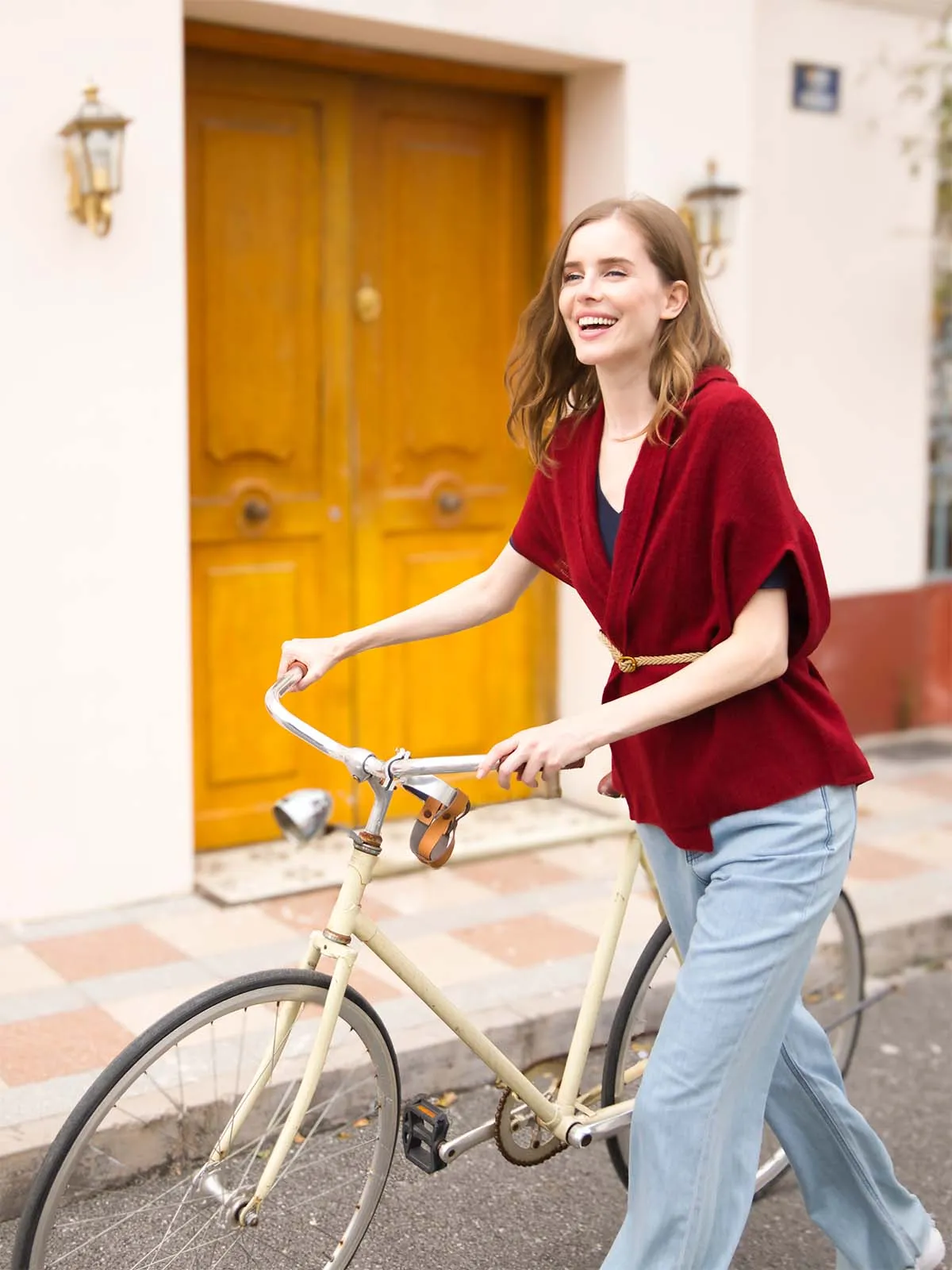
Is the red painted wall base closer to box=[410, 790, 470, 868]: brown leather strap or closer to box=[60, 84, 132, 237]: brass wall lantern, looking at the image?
box=[60, 84, 132, 237]: brass wall lantern

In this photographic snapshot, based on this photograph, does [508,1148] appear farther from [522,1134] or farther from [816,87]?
[816,87]

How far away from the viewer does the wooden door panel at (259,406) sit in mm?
5398

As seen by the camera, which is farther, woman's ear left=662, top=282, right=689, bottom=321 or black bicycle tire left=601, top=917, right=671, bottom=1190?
black bicycle tire left=601, top=917, right=671, bottom=1190

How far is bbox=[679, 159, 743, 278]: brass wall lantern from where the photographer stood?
591 centimetres

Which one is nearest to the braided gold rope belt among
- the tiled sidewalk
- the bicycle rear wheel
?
the bicycle rear wheel

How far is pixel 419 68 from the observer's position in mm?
5629

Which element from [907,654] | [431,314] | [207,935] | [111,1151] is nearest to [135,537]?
[207,935]

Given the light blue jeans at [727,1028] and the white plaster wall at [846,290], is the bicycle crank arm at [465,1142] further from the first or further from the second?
the white plaster wall at [846,290]

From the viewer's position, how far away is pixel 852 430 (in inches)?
285

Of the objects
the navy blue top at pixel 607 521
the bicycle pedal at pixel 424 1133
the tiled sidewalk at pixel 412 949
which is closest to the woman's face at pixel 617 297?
the navy blue top at pixel 607 521

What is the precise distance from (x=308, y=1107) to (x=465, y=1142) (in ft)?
1.28

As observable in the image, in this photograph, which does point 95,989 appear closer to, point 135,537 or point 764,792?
point 135,537

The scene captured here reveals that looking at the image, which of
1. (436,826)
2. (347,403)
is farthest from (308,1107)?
(347,403)

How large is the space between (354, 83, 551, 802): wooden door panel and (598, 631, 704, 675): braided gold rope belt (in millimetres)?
3356
